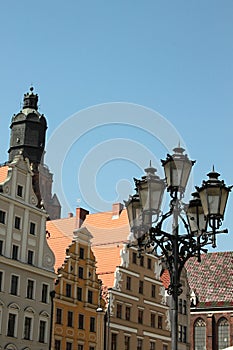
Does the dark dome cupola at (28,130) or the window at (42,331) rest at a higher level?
the dark dome cupola at (28,130)

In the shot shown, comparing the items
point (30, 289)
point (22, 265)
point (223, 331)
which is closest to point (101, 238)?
point (30, 289)

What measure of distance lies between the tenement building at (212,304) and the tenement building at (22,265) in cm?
2862

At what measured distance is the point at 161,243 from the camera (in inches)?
564

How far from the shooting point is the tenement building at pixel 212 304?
64.2 metres

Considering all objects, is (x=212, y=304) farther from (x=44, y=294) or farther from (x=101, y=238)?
(x=44, y=294)

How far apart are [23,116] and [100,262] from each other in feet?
77.8

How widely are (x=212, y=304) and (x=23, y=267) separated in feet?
104

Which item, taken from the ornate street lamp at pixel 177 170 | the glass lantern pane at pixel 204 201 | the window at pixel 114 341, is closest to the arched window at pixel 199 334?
the window at pixel 114 341

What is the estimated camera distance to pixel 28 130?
6612 cm

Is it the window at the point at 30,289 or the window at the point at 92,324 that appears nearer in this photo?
the window at the point at 30,289

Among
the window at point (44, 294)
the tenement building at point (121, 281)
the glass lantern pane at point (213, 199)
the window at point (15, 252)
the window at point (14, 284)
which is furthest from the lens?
the tenement building at point (121, 281)

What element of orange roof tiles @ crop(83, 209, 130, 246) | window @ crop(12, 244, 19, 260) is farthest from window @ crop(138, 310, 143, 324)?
window @ crop(12, 244, 19, 260)

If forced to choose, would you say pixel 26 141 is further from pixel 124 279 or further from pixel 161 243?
pixel 161 243

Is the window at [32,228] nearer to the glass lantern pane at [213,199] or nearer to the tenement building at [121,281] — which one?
the tenement building at [121,281]
